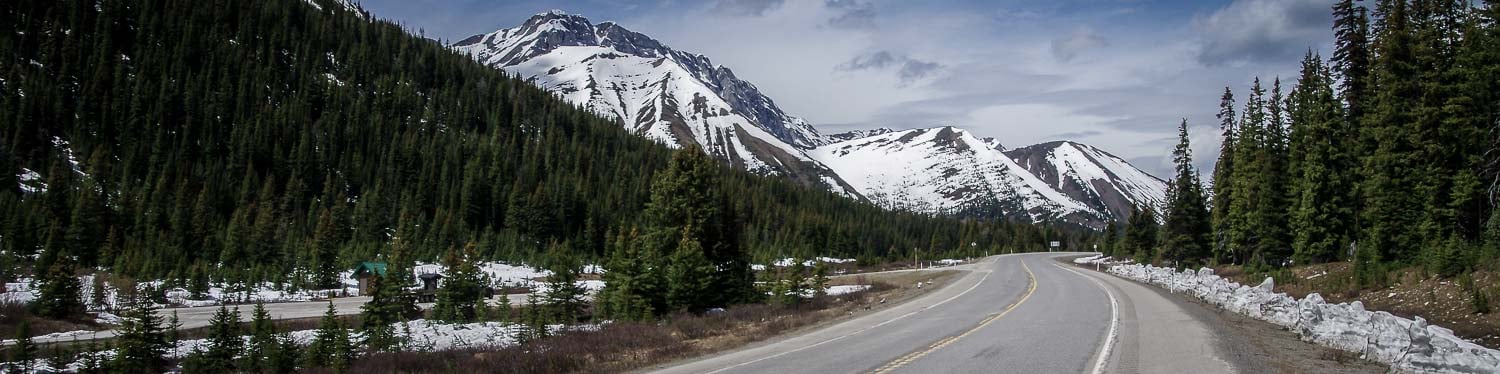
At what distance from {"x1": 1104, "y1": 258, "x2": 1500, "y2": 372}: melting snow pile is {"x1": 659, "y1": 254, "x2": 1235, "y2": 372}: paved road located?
1967 millimetres

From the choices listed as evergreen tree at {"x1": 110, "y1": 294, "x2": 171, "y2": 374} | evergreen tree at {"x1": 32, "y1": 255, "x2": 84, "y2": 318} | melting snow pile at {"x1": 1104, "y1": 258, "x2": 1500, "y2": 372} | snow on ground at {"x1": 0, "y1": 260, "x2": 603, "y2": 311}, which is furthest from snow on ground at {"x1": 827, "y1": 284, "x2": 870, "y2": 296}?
evergreen tree at {"x1": 32, "y1": 255, "x2": 84, "y2": 318}

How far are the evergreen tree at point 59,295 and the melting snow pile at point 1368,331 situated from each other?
49.5 metres

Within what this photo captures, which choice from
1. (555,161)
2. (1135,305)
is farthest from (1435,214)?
(555,161)

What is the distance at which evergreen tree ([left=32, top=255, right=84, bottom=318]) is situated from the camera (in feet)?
122

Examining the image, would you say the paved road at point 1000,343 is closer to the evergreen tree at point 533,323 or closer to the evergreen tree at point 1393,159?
the evergreen tree at point 1393,159

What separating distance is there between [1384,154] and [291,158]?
124 m

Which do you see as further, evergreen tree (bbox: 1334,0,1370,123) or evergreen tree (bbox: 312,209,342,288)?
evergreen tree (bbox: 312,209,342,288)

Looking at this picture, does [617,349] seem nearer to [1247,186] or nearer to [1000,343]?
[1000,343]

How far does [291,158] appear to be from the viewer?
378ft

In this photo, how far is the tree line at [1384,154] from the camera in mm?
27781

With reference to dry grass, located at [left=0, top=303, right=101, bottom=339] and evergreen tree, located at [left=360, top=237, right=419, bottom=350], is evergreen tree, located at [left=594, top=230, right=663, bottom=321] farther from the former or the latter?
dry grass, located at [left=0, top=303, right=101, bottom=339]

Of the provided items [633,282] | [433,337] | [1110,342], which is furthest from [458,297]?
[1110,342]

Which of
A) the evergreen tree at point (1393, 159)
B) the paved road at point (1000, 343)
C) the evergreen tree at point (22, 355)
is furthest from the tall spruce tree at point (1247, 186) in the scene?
the evergreen tree at point (22, 355)

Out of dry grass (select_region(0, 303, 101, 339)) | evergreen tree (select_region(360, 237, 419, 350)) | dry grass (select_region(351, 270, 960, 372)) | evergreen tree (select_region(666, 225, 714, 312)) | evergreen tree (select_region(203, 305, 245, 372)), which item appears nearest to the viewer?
dry grass (select_region(351, 270, 960, 372))
